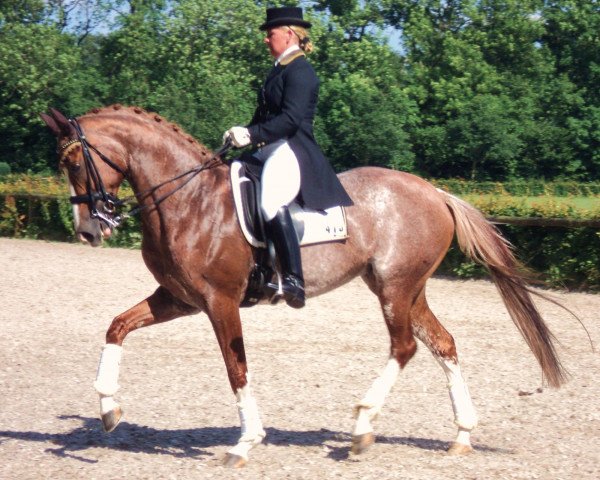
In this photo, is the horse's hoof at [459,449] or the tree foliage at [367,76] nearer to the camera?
the horse's hoof at [459,449]

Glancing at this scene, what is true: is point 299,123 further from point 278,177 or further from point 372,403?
point 372,403

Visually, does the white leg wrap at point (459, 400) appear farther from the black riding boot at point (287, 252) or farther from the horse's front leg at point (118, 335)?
the horse's front leg at point (118, 335)

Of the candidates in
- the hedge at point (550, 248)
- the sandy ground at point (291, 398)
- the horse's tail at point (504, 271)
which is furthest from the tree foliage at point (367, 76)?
the horse's tail at point (504, 271)

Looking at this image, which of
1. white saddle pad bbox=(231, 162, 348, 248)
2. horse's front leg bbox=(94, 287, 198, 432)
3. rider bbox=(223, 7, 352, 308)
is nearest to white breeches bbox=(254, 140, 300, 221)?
rider bbox=(223, 7, 352, 308)

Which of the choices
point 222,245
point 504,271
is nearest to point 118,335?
point 222,245

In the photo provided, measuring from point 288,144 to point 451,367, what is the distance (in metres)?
1.84

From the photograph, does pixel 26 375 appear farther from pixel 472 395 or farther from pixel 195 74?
pixel 195 74

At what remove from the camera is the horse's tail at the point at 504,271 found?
6.84 m

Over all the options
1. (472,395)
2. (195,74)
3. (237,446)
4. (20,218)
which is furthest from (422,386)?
(195,74)

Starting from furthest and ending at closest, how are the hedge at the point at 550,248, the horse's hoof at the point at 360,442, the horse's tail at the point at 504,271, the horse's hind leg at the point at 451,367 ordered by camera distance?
the hedge at the point at 550,248, the horse's tail at the point at 504,271, the horse's hind leg at the point at 451,367, the horse's hoof at the point at 360,442

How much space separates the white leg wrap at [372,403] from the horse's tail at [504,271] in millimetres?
1099

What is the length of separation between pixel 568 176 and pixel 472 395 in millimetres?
50678

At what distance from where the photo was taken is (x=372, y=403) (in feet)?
20.4

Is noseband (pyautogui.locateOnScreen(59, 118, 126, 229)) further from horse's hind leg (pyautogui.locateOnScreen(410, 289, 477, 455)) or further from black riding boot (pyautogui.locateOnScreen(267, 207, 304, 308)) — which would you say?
horse's hind leg (pyautogui.locateOnScreen(410, 289, 477, 455))
